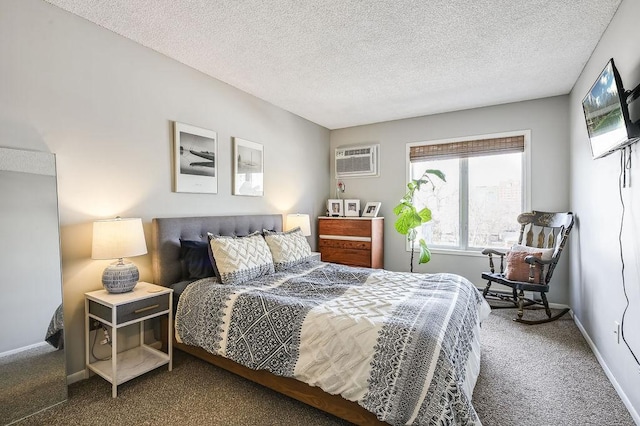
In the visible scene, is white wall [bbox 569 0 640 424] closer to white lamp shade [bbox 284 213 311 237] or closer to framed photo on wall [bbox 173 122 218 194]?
white lamp shade [bbox 284 213 311 237]

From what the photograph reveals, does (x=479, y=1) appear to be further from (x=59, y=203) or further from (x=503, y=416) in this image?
(x=59, y=203)

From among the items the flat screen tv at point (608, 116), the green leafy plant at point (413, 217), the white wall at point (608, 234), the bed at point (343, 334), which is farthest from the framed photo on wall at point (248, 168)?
the white wall at point (608, 234)

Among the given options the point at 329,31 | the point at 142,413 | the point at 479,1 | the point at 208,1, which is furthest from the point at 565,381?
the point at 208,1

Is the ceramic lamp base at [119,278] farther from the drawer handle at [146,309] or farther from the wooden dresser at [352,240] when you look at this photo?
the wooden dresser at [352,240]

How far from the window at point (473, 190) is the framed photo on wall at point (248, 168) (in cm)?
228

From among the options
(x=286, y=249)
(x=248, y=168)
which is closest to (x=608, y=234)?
(x=286, y=249)

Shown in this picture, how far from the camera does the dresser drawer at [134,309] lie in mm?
2077

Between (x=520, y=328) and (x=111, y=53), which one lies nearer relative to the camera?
(x=111, y=53)

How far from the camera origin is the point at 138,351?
253cm

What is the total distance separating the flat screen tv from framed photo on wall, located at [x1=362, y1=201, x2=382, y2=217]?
2.68 metres

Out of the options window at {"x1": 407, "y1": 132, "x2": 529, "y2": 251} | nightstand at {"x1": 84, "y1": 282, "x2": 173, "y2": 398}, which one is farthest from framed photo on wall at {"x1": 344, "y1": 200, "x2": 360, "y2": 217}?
nightstand at {"x1": 84, "y1": 282, "x2": 173, "y2": 398}

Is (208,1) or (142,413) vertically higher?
(208,1)

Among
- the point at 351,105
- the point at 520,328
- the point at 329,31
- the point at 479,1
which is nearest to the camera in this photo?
the point at 479,1

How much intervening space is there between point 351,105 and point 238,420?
3.57m
